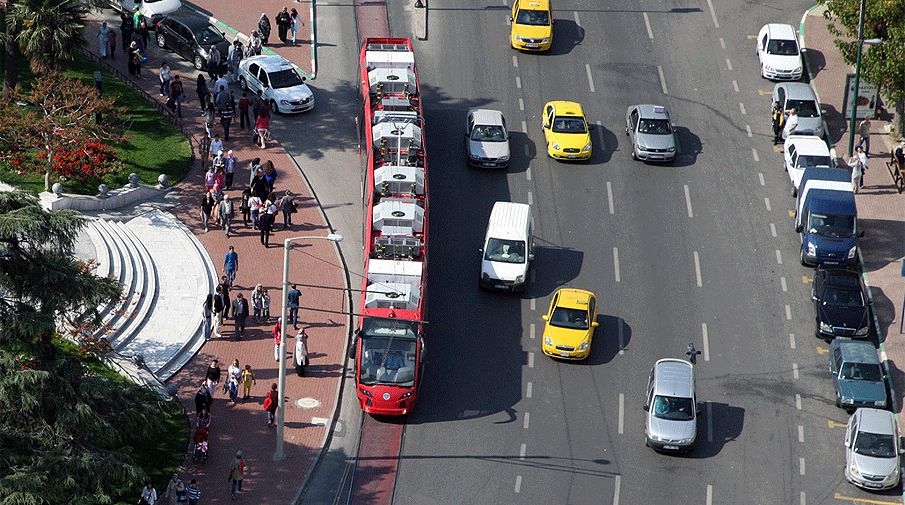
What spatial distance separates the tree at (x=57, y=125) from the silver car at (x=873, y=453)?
28688 mm

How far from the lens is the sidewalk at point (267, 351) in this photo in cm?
4862

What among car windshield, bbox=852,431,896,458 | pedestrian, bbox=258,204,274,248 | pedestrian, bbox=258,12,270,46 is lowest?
car windshield, bbox=852,431,896,458

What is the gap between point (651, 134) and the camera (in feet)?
211

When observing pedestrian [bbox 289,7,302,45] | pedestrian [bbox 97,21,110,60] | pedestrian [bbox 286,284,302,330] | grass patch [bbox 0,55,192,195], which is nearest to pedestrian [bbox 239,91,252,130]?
grass patch [bbox 0,55,192,195]

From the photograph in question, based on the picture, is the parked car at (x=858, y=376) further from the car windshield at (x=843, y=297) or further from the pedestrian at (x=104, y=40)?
the pedestrian at (x=104, y=40)

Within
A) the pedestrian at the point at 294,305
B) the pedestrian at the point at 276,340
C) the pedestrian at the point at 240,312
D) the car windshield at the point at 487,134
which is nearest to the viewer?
the pedestrian at the point at 276,340

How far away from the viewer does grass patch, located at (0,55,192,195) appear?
2350 inches

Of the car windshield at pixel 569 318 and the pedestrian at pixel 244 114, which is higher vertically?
the pedestrian at pixel 244 114

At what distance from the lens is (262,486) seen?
4806cm

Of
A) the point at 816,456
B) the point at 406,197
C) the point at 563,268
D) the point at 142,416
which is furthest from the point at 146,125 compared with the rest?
the point at 816,456

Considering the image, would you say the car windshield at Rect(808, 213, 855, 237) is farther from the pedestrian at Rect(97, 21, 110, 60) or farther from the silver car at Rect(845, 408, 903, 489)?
the pedestrian at Rect(97, 21, 110, 60)

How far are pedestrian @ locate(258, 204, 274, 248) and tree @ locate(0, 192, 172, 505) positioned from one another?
16.5m

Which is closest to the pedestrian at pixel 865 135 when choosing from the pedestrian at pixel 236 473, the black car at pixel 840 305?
the black car at pixel 840 305

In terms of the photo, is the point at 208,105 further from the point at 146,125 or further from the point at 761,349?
the point at 761,349
